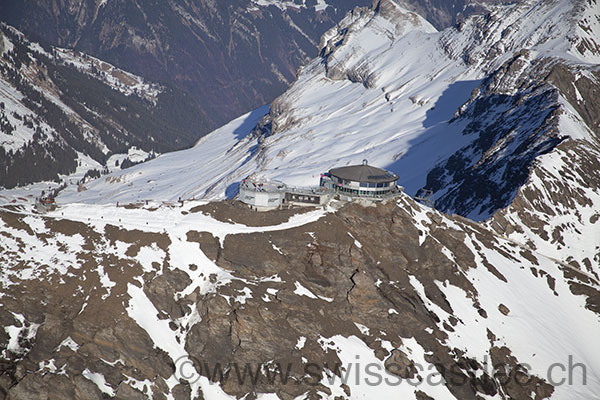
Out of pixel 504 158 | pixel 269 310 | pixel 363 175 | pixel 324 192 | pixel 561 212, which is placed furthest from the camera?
pixel 504 158

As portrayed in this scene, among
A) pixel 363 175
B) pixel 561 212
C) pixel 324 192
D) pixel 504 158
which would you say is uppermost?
pixel 324 192

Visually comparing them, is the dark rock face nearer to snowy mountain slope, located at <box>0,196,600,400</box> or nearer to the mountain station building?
snowy mountain slope, located at <box>0,196,600,400</box>

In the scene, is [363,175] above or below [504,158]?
above

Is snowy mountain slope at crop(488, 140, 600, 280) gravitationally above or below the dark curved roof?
below

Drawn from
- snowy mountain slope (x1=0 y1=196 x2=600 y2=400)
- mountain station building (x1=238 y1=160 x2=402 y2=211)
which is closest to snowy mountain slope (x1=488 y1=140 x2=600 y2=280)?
snowy mountain slope (x1=0 y1=196 x2=600 y2=400)

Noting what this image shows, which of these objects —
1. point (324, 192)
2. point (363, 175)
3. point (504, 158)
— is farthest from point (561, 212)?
point (324, 192)

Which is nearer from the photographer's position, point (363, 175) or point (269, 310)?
point (269, 310)

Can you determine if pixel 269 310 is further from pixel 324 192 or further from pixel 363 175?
pixel 363 175

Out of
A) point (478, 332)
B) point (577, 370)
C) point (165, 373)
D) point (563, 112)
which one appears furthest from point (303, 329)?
point (563, 112)

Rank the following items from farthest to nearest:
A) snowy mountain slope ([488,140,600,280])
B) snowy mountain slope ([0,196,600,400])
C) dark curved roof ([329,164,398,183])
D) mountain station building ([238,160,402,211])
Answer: snowy mountain slope ([488,140,600,280]) < dark curved roof ([329,164,398,183]) < mountain station building ([238,160,402,211]) < snowy mountain slope ([0,196,600,400])
